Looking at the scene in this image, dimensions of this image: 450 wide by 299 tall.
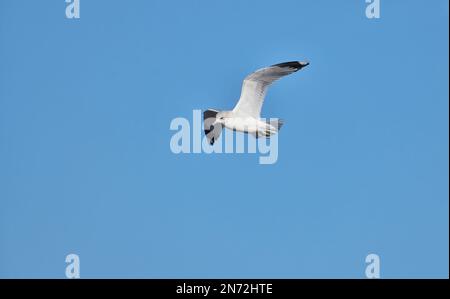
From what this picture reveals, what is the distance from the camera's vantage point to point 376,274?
11.3 m

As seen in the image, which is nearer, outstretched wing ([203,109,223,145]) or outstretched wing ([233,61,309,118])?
outstretched wing ([233,61,309,118])

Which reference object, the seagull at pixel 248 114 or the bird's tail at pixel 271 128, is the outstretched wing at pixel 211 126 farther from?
the bird's tail at pixel 271 128

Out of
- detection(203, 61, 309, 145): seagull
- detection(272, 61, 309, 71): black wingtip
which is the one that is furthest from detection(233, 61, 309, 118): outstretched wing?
detection(272, 61, 309, 71): black wingtip

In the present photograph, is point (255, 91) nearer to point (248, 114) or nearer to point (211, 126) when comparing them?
point (248, 114)

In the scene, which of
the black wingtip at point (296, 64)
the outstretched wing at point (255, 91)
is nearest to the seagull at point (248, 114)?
the outstretched wing at point (255, 91)

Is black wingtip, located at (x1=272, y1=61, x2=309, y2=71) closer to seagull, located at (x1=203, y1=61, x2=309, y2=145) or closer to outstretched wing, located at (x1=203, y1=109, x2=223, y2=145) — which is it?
seagull, located at (x1=203, y1=61, x2=309, y2=145)

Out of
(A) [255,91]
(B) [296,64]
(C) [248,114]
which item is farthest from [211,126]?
(B) [296,64]

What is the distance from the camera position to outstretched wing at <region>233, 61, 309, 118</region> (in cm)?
1096

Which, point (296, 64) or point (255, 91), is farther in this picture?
point (255, 91)

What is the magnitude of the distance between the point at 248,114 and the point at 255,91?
31 centimetres

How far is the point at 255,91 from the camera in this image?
440 inches

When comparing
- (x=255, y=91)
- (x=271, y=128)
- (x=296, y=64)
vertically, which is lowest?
(x=271, y=128)
